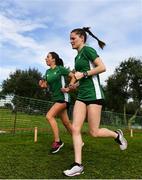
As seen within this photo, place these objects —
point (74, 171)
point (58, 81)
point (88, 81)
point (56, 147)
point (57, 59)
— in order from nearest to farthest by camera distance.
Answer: point (74, 171), point (88, 81), point (56, 147), point (58, 81), point (57, 59)

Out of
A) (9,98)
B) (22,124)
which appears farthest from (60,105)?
(22,124)

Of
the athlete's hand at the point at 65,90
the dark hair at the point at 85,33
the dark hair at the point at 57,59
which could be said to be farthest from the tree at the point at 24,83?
the dark hair at the point at 85,33

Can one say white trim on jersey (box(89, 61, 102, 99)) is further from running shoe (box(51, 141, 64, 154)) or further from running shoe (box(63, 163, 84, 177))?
running shoe (box(51, 141, 64, 154))

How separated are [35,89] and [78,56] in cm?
6196

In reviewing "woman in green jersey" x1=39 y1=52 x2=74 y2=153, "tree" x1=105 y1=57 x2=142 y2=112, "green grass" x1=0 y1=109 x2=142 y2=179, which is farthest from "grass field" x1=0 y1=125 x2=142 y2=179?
"tree" x1=105 y1=57 x2=142 y2=112

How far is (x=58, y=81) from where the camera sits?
8828 millimetres

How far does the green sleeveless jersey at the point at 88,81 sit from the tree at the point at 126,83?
46.1 m

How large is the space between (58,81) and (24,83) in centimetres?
6273

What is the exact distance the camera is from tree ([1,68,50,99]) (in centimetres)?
6862

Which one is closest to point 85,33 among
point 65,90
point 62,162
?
point 65,90

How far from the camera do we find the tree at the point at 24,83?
225ft

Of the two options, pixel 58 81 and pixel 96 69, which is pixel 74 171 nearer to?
pixel 96 69

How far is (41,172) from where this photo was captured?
6254 mm

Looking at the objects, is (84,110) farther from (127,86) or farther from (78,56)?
(127,86)
